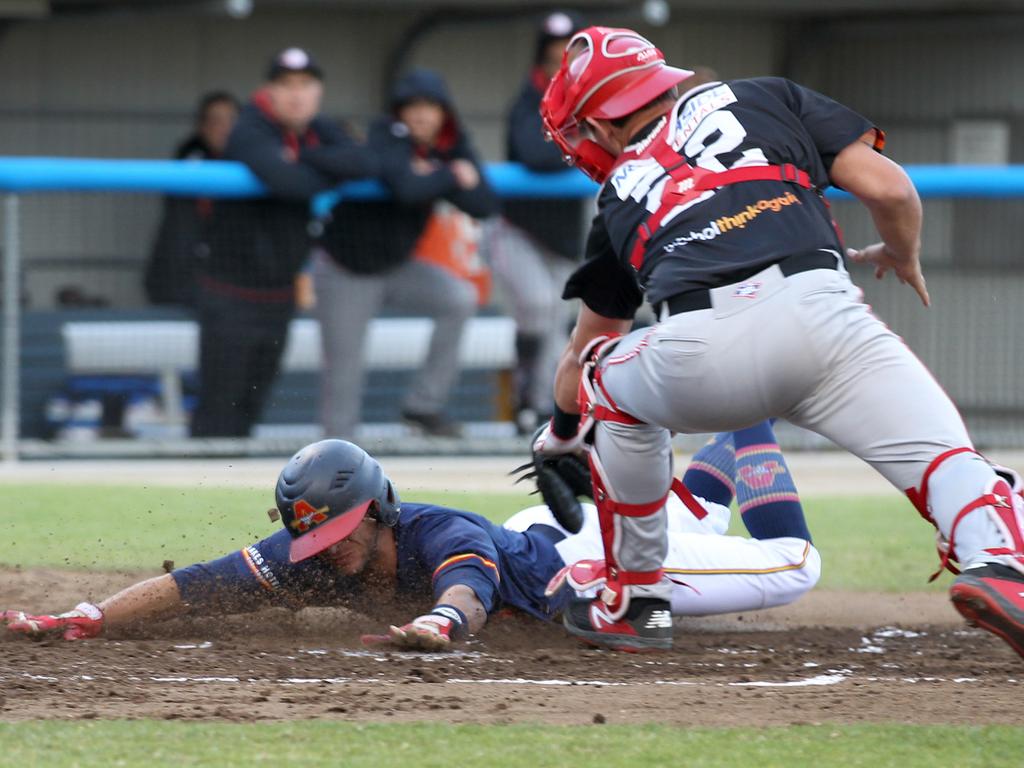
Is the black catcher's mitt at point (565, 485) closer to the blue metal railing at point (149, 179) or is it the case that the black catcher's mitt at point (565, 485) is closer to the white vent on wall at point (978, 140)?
the blue metal railing at point (149, 179)

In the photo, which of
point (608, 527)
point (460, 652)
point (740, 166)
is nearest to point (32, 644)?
point (460, 652)

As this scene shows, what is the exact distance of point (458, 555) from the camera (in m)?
5.21

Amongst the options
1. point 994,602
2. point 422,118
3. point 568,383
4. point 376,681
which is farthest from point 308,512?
point 422,118

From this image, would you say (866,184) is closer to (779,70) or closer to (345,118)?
(345,118)

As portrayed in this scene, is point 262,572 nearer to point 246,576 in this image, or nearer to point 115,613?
point 246,576

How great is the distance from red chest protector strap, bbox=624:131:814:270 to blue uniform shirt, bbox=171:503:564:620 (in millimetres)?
1148

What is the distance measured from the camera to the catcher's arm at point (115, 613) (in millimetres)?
5176

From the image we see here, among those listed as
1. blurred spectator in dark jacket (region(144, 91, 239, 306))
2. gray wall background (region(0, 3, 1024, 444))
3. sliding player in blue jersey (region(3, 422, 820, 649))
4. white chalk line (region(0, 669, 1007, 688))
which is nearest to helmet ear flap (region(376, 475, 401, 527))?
sliding player in blue jersey (region(3, 422, 820, 649))

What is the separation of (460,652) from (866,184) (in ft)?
5.89

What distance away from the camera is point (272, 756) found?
3488 millimetres

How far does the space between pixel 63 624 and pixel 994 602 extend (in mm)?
2817

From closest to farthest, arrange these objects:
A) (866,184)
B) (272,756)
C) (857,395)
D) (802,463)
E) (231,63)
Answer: (272,756), (857,395), (866,184), (802,463), (231,63)

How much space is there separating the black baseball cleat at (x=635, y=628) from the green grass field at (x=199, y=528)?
1739mm

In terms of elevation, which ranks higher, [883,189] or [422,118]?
Answer: [422,118]
